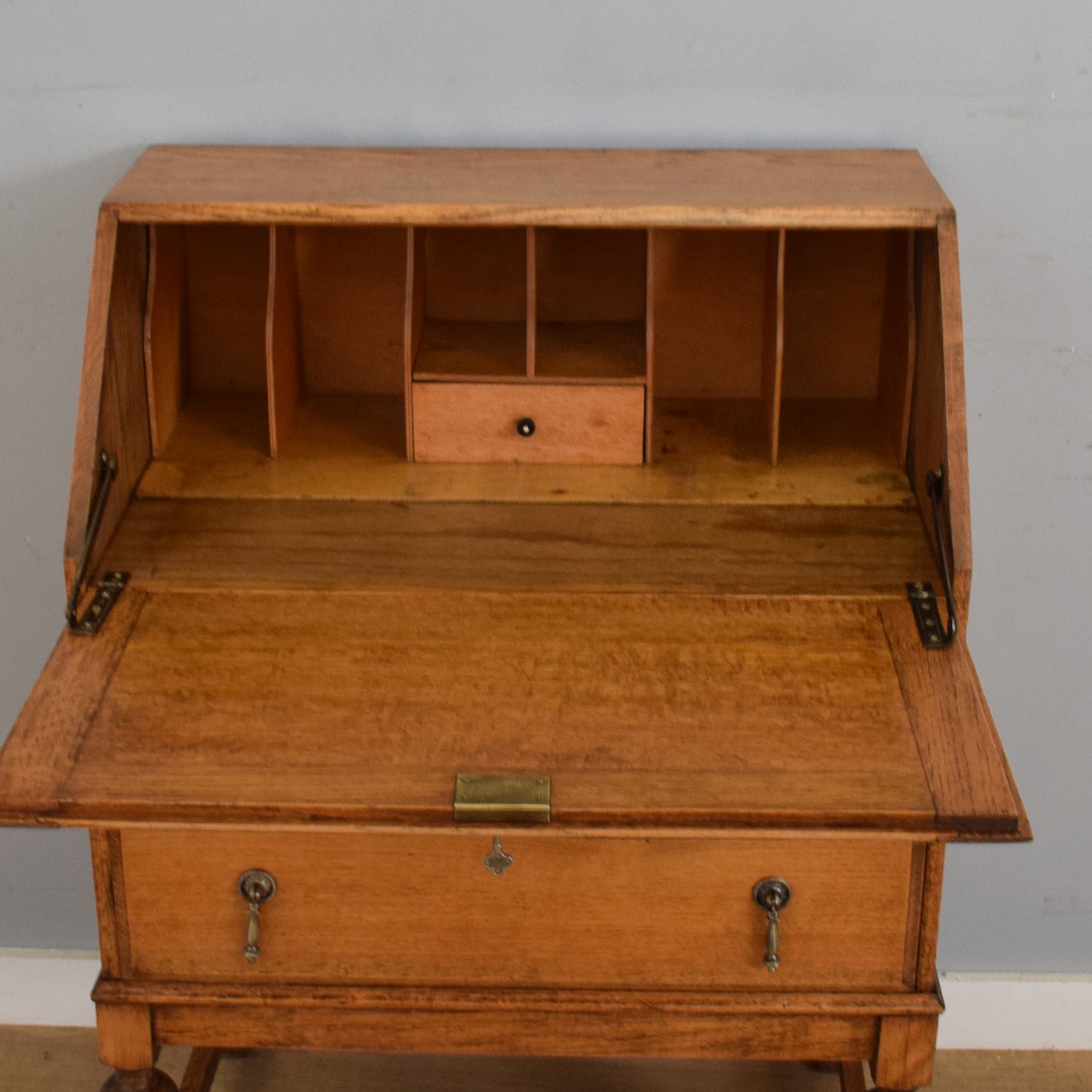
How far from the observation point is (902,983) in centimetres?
156

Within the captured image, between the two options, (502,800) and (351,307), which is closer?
(502,800)

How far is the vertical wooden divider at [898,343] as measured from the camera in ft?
6.04

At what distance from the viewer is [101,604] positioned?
163cm

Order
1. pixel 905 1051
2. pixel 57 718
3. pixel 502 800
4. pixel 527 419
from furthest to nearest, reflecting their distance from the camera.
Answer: pixel 527 419 < pixel 905 1051 < pixel 57 718 < pixel 502 800

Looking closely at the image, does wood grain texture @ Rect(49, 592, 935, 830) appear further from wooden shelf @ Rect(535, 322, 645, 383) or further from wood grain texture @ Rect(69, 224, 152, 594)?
wooden shelf @ Rect(535, 322, 645, 383)

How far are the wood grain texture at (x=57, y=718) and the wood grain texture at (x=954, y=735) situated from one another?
87 centimetres

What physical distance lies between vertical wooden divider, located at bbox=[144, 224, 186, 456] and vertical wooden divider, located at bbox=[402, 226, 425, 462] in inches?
12.9

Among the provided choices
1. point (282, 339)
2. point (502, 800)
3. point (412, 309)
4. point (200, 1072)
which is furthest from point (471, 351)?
point (200, 1072)

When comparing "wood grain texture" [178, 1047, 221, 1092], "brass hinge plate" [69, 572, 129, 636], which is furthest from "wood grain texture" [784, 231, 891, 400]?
"wood grain texture" [178, 1047, 221, 1092]

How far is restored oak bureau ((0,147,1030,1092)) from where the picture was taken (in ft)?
4.71

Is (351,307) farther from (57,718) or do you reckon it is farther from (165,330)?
(57,718)

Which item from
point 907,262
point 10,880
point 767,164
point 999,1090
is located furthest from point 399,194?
point 999,1090

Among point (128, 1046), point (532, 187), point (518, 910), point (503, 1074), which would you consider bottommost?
point (503, 1074)

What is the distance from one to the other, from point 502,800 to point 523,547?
1.42 ft
